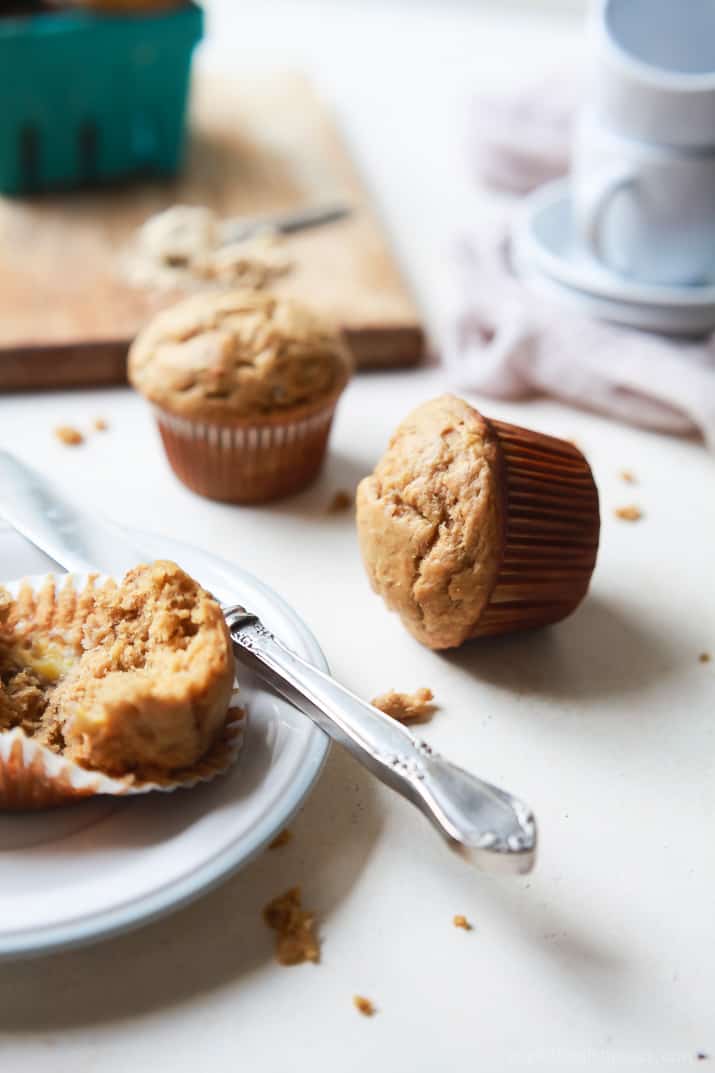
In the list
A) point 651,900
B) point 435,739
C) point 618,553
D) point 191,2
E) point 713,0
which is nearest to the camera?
point 651,900

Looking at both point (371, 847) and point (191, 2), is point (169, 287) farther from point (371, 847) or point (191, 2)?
point (371, 847)

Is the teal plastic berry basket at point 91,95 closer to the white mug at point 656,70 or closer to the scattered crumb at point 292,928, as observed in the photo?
the white mug at point 656,70

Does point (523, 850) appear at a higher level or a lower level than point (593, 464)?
higher

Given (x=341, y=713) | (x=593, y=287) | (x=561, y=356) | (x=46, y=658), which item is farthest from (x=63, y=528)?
(x=593, y=287)

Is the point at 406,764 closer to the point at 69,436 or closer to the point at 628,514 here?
the point at 628,514

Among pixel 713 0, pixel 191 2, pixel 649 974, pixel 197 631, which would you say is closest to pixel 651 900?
pixel 649 974
